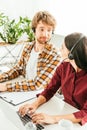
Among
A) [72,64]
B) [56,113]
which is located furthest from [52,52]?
[56,113]

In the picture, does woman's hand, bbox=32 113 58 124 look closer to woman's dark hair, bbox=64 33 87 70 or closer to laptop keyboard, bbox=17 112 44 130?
laptop keyboard, bbox=17 112 44 130

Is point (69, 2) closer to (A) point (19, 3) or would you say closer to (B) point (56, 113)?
(A) point (19, 3)

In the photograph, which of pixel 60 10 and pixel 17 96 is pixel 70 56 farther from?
pixel 60 10

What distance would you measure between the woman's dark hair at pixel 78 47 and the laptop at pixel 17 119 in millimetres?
465

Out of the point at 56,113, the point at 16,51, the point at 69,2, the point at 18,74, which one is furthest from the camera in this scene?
the point at 16,51

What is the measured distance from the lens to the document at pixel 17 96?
1.57 metres

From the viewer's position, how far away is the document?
5.15ft

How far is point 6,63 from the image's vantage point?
2.89 m

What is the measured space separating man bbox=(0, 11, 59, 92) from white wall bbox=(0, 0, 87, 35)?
41.0 inches

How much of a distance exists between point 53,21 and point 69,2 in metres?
1.26

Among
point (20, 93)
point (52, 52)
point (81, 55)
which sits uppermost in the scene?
point (81, 55)

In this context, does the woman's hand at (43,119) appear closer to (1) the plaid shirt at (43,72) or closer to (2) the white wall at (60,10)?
(1) the plaid shirt at (43,72)

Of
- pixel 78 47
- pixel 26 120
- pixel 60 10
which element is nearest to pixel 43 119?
pixel 26 120

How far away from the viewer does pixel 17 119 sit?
130 centimetres
